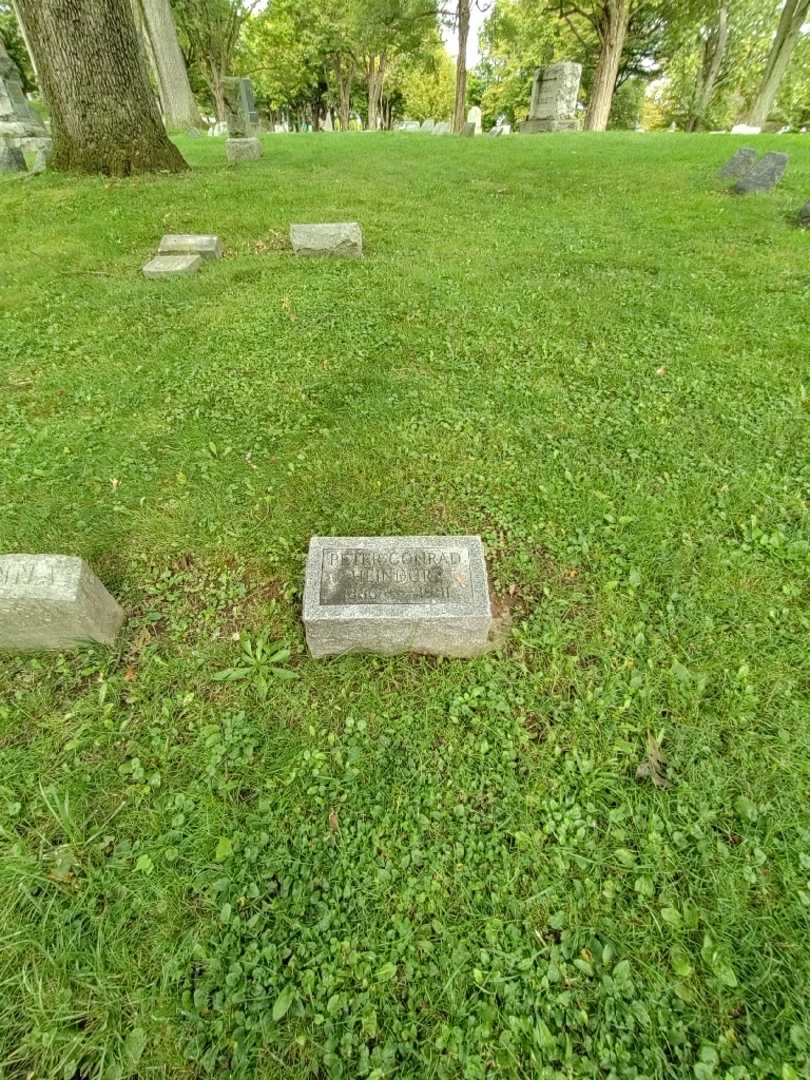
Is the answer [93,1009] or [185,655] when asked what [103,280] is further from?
[93,1009]

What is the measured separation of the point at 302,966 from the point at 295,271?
6.67 m

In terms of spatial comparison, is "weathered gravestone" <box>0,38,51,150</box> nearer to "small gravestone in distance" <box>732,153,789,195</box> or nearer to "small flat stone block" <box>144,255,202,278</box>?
"small flat stone block" <box>144,255,202,278</box>

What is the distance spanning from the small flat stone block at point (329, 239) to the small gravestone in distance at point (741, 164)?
7.82 meters

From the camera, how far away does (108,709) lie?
95.3 inches

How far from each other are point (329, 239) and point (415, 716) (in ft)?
20.9

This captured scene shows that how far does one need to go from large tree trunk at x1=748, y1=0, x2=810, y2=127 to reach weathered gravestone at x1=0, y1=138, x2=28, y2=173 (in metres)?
27.7

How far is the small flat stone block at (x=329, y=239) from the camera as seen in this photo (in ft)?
21.7

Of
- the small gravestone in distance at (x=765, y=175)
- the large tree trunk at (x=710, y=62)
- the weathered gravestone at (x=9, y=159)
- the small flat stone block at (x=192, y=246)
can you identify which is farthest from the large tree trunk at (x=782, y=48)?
the weathered gravestone at (x=9, y=159)

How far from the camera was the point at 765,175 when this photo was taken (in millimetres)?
8758

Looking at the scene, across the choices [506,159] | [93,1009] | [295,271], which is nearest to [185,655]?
[93,1009]

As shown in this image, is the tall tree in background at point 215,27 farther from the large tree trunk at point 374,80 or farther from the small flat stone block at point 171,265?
the small flat stone block at point 171,265

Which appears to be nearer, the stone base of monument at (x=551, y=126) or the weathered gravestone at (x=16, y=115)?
the weathered gravestone at (x=16, y=115)

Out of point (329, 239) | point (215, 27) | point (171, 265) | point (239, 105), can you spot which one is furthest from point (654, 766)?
point (215, 27)

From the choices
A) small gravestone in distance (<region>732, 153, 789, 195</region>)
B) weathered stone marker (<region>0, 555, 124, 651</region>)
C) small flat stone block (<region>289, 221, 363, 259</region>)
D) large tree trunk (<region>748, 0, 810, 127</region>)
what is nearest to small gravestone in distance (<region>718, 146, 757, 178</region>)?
small gravestone in distance (<region>732, 153, 789, 195</region>)
